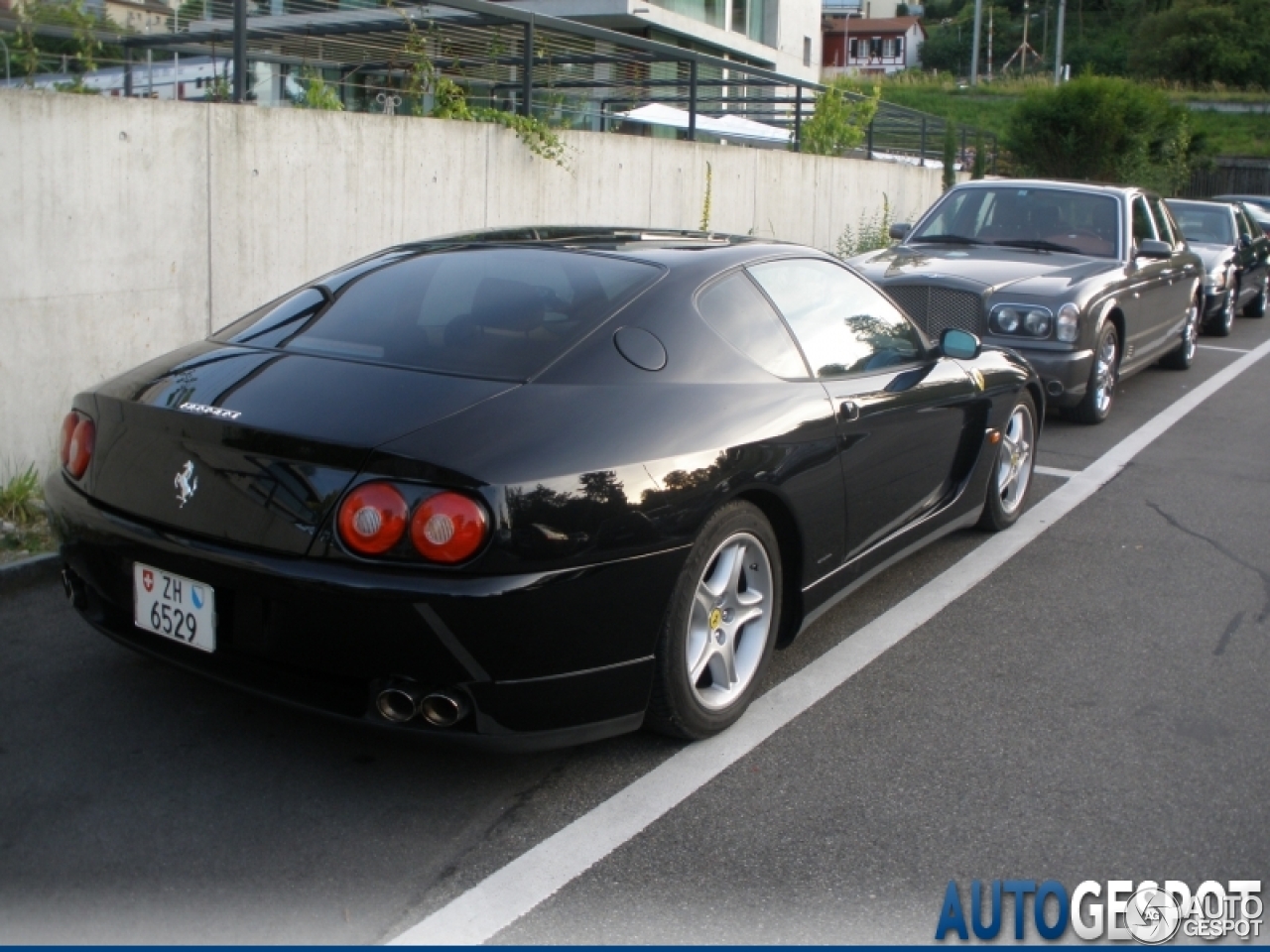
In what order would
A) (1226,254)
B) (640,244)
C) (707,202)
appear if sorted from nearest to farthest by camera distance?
(640,244), (707,202), (1226,254)

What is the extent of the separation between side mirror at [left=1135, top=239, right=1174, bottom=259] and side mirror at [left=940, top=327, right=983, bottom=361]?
5012mm

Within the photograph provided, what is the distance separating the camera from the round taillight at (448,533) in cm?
331

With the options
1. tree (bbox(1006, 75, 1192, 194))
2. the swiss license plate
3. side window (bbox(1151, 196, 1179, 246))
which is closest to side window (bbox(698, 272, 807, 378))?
the swiss license plate

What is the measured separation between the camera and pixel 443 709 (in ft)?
11.1

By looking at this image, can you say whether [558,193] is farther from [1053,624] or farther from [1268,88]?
[1268,88]

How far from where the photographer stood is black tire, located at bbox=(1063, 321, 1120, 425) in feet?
29.9

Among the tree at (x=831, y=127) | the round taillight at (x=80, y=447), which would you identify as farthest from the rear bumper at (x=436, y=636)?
the tree at (x=831, y=127)

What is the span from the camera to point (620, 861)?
3.35 metres

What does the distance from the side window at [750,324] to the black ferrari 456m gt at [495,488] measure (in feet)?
0.04

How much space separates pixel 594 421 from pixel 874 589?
2.32 m

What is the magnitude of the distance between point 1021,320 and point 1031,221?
67.6 inches

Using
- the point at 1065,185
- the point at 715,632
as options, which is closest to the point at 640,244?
the point at 715,632

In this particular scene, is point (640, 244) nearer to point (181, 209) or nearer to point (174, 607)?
point (174, 607)

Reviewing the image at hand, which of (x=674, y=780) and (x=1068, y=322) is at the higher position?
(x=1068, y=322)
